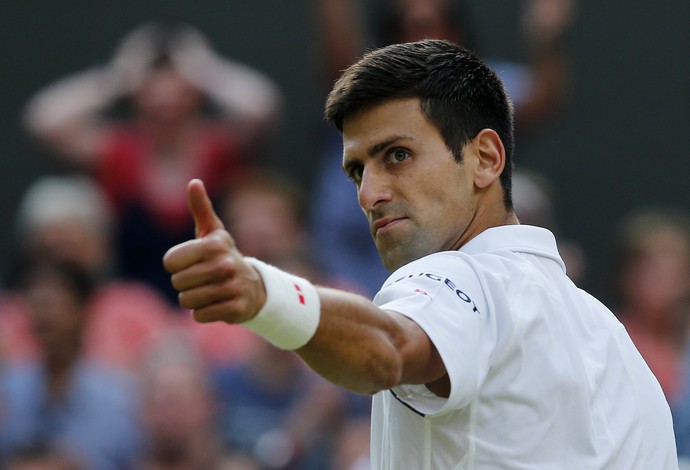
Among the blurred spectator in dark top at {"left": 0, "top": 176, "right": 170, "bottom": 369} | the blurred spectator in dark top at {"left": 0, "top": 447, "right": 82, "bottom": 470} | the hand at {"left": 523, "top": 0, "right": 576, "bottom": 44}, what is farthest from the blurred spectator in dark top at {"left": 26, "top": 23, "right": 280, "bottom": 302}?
the hand at {"left": 523, "top": 0, "right": 576, "bottom": 44}

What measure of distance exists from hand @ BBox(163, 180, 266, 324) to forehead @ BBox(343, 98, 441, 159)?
2.30ft

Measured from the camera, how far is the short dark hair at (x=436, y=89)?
2.93 metres

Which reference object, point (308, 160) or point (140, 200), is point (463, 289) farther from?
point (308, 160)

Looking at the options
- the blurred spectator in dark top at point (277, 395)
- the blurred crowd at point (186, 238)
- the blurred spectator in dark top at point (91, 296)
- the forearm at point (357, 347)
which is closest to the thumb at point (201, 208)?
the forearm at point (357, 347)

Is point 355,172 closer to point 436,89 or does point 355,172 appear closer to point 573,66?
point 436,89

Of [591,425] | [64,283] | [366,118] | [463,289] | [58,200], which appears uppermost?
[58,200]

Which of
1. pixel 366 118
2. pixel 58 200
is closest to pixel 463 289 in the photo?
pixel 366 118

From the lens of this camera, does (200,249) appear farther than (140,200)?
No

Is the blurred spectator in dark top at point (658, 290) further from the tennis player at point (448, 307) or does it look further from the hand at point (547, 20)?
the tennis player at point (448, 307)

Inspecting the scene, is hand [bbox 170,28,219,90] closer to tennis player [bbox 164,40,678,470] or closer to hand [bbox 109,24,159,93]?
hand [bbox 109,24,159,93]

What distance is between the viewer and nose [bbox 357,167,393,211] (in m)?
2.91

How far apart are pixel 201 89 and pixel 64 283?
144 centimetres

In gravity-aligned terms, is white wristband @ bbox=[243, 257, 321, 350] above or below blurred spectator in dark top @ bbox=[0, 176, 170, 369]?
below

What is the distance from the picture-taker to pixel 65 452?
595 centimetres
